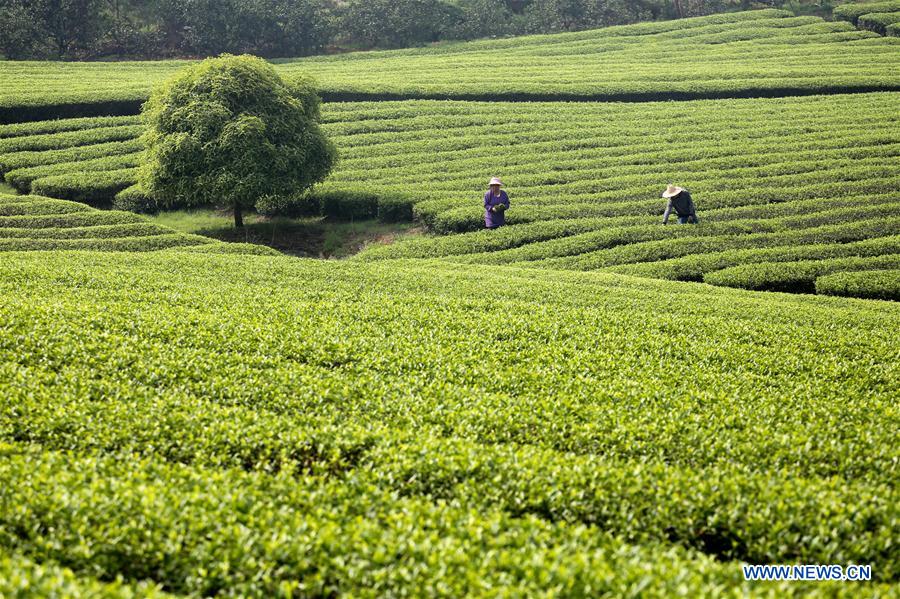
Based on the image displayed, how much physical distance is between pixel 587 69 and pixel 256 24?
27636 millimetres

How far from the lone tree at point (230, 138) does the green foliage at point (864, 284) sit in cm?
1789

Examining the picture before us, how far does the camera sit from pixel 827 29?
57.9 m

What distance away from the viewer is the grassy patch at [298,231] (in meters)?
A: 28.0

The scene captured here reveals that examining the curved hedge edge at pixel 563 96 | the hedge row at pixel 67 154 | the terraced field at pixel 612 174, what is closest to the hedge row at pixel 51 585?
the terraced field at pixel 612 174


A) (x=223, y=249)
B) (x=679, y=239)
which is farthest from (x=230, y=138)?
(x=679, y=239)

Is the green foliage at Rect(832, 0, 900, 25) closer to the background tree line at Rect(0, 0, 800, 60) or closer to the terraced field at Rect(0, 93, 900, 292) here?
the background tree line at Rect(0, 0, 800, 60)

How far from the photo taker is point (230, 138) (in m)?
26.1

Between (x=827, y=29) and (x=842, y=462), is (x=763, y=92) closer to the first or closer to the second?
(x=827, y=29)

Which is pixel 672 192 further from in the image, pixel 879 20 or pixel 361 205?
pixel 879 20

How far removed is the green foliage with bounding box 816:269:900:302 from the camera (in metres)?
20.3

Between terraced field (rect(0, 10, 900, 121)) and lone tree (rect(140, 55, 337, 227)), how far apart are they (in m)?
9.13

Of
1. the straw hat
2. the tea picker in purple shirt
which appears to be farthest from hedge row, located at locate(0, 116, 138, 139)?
the straw hat

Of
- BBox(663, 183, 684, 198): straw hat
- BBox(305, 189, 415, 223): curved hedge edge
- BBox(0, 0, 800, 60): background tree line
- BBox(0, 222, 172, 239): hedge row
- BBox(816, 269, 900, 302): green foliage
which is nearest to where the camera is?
BBox(816, 269, 900, 302): green foliage

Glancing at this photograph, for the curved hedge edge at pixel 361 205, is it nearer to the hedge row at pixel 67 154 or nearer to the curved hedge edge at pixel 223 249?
the curved hedge edge at pixel 223 249
